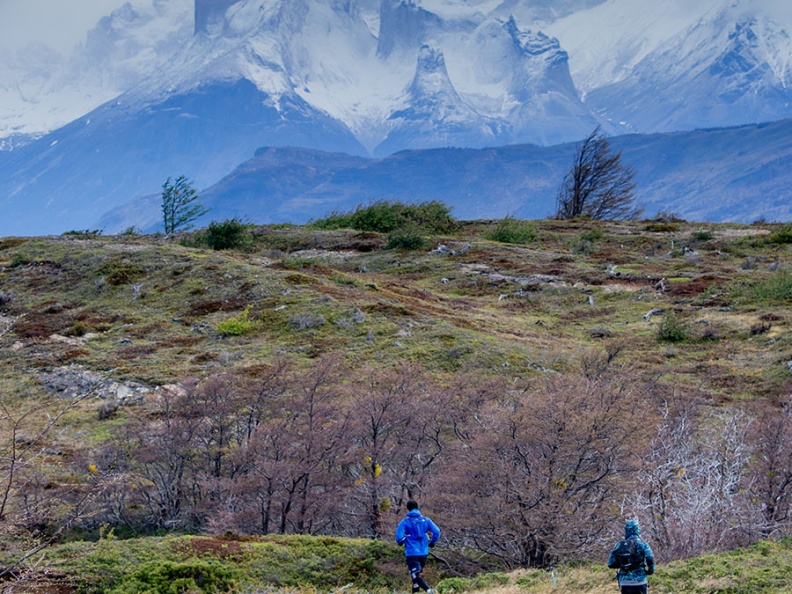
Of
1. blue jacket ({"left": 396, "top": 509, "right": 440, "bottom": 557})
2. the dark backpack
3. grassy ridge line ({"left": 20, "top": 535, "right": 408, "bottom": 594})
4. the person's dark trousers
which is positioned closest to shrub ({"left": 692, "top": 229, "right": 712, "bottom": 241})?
grassy ridge line ({"left": 20, "top": 535, "right": 408, "bottom": 594})

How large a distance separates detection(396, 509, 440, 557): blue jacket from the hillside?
1.42 metres

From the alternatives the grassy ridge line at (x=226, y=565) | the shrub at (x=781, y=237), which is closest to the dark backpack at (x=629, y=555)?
the grassy ridge line at (x=226, y=565)

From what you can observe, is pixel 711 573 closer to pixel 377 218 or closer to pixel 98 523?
pixel 98 523

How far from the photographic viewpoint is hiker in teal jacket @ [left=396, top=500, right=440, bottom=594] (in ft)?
37.5

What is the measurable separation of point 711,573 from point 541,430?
3.48 metres

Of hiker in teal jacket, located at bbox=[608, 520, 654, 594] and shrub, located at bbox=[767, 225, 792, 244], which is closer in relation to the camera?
hiker in teal jacket, located at bbox=[608, 520, 654, 594]

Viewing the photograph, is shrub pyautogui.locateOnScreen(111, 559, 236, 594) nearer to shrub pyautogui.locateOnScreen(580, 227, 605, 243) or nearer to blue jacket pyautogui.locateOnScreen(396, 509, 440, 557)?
blue jacket pyautogui.locateOnScreen(396, 509, 440, 557)

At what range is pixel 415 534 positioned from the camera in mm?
11555

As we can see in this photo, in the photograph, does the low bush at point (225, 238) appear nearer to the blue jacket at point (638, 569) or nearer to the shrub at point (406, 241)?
the shrub at point (406, 241)

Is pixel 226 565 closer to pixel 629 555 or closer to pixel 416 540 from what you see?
pixel 416 540

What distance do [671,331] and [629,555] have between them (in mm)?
21403

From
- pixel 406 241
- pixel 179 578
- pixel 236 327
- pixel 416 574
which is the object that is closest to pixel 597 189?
pixel 406 241

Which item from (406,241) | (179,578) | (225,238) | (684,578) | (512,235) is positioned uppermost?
(512,235)

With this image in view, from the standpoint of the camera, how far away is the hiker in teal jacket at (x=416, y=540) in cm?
1142
